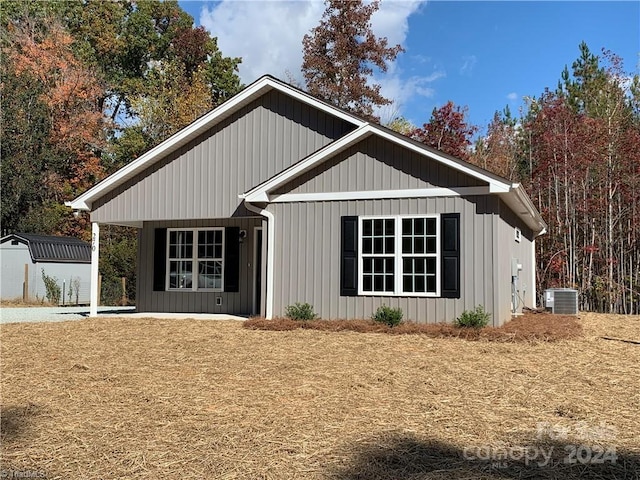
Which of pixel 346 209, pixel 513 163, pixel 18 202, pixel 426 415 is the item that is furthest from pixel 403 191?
pixel 18 202

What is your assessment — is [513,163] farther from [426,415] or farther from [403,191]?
A: [426,415]

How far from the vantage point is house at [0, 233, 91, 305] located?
18.7 meters

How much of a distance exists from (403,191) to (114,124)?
70.5 feet

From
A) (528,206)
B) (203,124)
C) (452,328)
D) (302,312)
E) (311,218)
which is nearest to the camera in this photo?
(452,328)

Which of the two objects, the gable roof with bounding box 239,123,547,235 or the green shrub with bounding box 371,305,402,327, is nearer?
the gable roof with bounding box 239,123,547,235

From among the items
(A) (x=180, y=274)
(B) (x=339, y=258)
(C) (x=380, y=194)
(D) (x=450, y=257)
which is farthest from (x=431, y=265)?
(A) (x=180, y=274)

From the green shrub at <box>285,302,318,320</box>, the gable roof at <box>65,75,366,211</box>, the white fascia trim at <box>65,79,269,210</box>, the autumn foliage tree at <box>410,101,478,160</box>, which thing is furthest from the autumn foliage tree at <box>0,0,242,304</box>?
the green shrub at <box>285,302,318,320</box>

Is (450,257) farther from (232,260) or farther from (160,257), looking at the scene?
(160,257)

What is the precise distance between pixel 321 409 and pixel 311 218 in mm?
6154

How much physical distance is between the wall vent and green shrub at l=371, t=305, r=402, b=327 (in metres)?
5.43

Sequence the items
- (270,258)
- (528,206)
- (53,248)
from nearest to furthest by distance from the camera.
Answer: (270,258) < (528,206) < (53,248)

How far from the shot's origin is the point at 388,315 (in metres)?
9.48

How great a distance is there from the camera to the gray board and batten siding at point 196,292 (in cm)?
1296

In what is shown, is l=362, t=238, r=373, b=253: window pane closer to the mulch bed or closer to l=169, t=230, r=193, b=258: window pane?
the mulch bed
